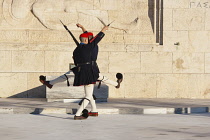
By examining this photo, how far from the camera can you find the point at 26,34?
686 inches

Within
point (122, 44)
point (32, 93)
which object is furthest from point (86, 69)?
point (122, 44)

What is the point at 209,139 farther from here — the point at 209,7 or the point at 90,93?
the point at 209,7

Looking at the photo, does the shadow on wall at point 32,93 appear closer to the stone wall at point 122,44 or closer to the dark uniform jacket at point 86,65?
the stone wall at point 122,44

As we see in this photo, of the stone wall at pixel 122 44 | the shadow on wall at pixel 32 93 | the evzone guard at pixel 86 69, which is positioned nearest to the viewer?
the evzone guard at pixel 86 69

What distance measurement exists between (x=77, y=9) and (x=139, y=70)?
8.37 feet

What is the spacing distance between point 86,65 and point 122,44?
21.0 ft

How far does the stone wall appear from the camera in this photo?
56.0ft

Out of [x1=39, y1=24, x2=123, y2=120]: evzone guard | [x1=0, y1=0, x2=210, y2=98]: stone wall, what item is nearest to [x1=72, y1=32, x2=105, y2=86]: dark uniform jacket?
[x1=39, y1=24, x2=123, y2=120]: evzone guard

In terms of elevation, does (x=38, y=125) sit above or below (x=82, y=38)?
below

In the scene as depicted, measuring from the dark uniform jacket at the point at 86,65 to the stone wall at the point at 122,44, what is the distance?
5844mm

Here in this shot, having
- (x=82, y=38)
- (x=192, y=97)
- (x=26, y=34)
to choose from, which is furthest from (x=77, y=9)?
(x=82, y=38)

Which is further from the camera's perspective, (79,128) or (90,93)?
(90,93)

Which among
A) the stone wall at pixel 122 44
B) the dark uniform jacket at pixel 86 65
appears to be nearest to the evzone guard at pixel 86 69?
the dark uniform jacket at pixel 86 65

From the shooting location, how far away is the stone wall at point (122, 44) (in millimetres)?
17062
